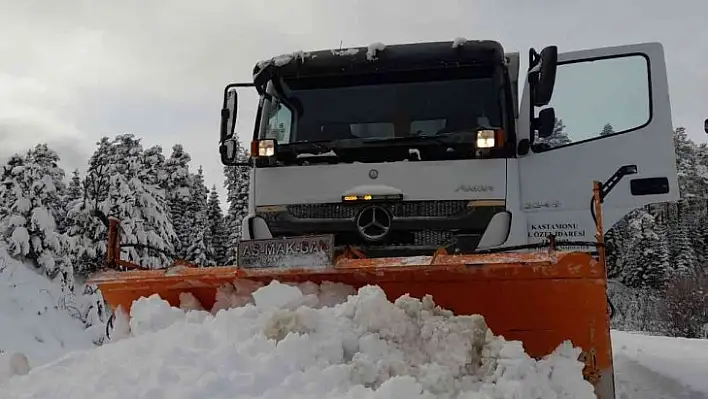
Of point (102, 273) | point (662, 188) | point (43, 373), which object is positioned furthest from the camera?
point (662, 188)

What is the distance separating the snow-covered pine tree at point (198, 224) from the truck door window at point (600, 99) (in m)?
31.6

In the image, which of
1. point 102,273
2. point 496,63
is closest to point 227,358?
point 102,273

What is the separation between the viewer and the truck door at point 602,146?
5203 mm

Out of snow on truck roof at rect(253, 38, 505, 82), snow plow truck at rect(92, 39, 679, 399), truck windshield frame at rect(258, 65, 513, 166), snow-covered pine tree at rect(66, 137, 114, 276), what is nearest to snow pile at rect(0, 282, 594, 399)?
snow plow truck at rect(92, 39, 679, 399)

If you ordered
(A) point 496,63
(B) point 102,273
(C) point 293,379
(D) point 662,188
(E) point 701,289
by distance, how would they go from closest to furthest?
(C) point 293,379 → (B) point 102,273 → (D) point 662,188 → (A) point 496,63 → (E) point 701,289

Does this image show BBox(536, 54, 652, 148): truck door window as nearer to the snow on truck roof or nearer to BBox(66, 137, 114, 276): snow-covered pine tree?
the snow on truck roof

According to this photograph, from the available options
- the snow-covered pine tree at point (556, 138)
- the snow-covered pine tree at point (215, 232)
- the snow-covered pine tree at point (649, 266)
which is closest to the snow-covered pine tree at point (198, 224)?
the snow-covered pine tree at point (215, 232)

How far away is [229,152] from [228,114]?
33 cm

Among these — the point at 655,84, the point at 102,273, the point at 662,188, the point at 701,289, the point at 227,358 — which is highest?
the point at 655,84

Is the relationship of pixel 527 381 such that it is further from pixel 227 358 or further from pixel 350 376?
pixel 227 358

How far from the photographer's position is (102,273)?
15.3 feet

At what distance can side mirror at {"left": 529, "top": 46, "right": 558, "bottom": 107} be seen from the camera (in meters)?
5.16

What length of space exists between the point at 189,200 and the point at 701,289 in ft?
87.9

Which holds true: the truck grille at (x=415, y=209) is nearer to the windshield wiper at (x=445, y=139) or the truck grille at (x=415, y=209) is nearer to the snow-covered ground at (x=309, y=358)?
the windshield wiper at (x=445, y=139)
